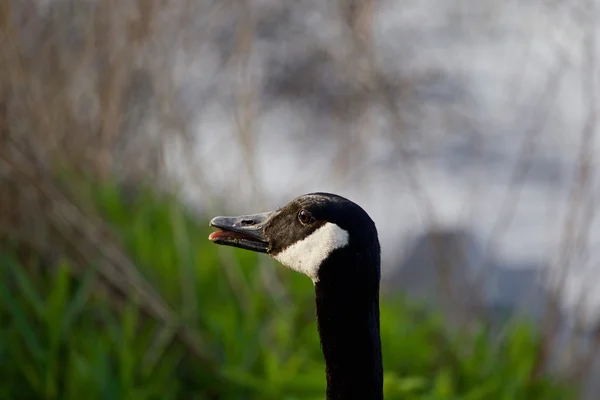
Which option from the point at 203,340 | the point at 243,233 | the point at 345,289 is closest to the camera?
the point at 345,289

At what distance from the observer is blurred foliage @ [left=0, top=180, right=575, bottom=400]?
321 cm

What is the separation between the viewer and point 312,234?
1.88 meters

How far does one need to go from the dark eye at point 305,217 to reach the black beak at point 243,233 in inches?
5.1

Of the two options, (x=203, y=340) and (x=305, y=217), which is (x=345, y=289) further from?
(x=203, y=340)

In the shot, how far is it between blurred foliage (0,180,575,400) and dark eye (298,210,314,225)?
4.59 feet

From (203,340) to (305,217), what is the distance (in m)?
1.75

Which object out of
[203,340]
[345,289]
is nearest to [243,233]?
[345,289]

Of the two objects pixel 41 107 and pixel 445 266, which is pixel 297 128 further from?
pixel 41 107

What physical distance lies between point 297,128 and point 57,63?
8.95ft

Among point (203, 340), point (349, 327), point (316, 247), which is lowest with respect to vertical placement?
point (203, 340)

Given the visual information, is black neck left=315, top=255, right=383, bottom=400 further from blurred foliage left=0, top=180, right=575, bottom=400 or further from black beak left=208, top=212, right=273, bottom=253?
blurred foliage left=0, top=180, right=575, bottom=400

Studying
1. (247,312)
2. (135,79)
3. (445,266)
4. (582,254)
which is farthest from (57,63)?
(582,254)

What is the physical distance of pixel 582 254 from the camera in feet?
11.5

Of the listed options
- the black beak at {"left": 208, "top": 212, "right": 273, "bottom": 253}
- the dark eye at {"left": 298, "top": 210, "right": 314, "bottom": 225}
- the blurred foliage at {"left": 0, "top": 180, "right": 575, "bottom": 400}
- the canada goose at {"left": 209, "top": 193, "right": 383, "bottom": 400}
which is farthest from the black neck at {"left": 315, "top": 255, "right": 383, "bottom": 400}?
the blurred foliage at {"left": 0, "top": 180, "right": 575, "bottom": 400}
